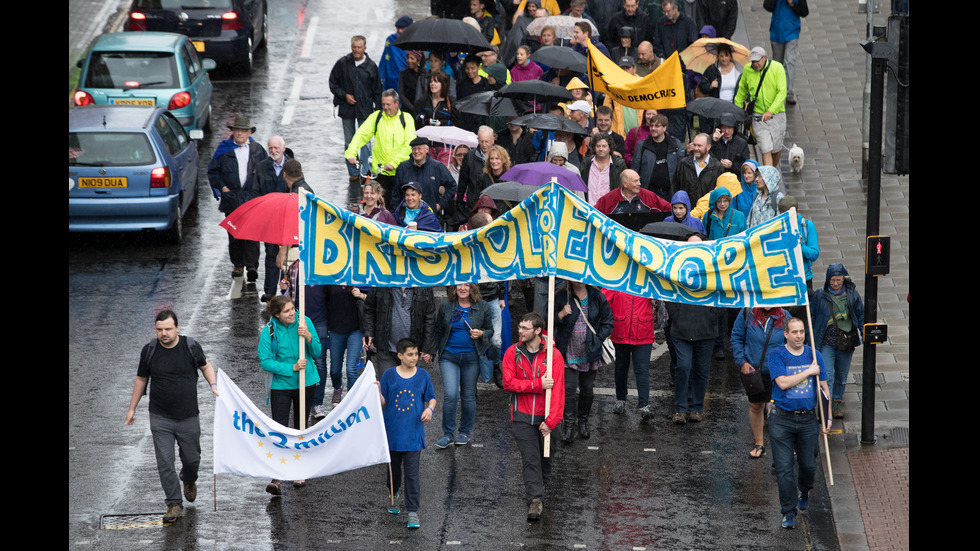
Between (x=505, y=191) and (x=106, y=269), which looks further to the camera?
(x=106, y=269)

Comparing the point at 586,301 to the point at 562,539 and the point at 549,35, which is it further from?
the point at 549,35

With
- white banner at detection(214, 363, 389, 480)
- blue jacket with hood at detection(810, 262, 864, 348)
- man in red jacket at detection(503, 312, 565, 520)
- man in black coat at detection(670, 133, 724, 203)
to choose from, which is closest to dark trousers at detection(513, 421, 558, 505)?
man in red jacket at detection(503, 312, 565, 520)

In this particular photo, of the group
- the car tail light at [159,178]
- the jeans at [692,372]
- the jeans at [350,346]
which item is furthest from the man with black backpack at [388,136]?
the jeans at [692,372]

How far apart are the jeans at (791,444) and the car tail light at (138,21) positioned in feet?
54.1

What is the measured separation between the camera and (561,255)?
12.3 metres

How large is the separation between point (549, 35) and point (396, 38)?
234 centimetres

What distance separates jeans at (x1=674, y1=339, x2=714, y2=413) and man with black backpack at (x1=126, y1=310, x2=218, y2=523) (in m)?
4.67

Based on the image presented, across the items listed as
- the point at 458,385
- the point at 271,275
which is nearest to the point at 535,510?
the point at 458,385

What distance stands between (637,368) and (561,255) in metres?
2.23

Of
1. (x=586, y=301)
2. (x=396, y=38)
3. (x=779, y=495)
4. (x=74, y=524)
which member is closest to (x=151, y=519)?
(x=74, y=524)

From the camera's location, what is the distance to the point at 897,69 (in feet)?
38.1

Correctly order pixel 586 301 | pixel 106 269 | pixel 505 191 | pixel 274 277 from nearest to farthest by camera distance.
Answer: pixel 586 301
pixel 505 191
pixel 274 277
pixel 106 269

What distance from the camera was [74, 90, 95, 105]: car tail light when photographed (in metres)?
21.1

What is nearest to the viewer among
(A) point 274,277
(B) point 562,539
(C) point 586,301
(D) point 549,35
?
(B) point 562,539
